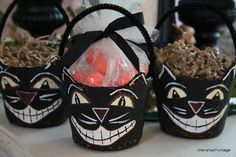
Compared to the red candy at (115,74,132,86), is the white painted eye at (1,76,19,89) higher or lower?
lower

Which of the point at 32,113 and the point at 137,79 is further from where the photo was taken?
the point at 32,113

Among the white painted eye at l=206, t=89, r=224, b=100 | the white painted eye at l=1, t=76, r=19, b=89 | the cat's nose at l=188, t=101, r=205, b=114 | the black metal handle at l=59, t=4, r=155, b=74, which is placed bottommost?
the cat's nose at l=188, t=101, r=205, b=114

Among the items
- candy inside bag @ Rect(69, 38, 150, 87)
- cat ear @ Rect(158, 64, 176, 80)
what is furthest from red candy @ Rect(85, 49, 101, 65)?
cat ear @ Rect(158, 64, 176, 80)

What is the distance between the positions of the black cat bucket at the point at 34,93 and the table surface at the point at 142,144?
0.8 inches

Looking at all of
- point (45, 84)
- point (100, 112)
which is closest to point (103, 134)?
point (100, 112)

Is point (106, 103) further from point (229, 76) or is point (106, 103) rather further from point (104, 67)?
point (229, 76)

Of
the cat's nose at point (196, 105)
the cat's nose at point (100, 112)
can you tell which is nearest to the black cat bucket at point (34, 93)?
the cat's nose at point (100, 112)

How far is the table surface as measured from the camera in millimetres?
587

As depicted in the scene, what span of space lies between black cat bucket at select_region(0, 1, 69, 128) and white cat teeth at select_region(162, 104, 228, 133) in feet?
0.60

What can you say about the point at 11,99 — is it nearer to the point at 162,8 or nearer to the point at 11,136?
the point at 11,136

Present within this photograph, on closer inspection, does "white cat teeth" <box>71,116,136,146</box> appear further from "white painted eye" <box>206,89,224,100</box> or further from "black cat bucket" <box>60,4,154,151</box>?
"white painted eye" <box>206,89,224,100</box>

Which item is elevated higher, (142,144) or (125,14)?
(125,14)

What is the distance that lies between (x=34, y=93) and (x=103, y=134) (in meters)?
0.15

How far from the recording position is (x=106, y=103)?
56 cm
